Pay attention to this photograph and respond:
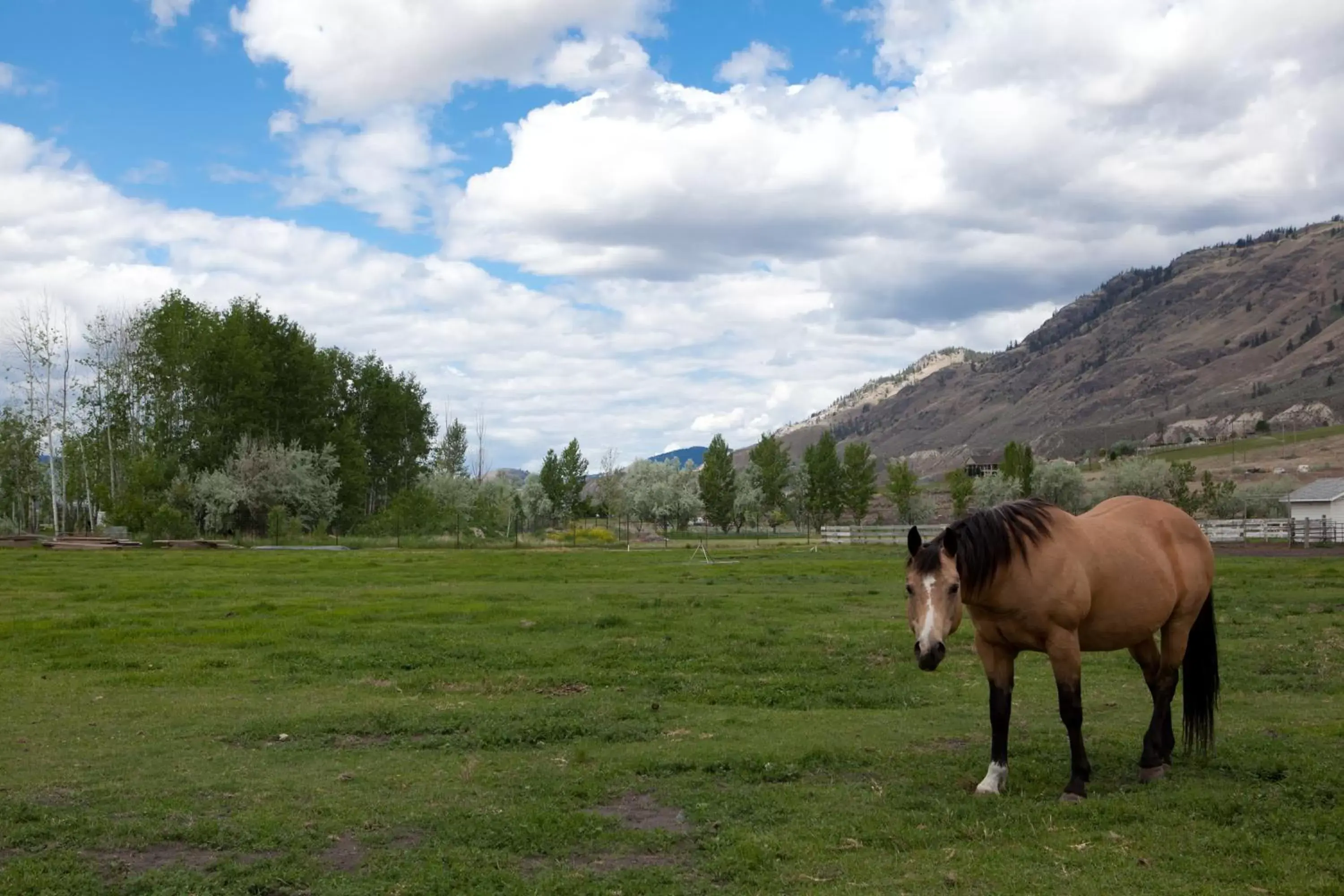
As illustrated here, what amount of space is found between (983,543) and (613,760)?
14.1 feet

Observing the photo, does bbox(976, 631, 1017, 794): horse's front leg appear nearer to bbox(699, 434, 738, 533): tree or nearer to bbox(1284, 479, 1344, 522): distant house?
bbox(1284, 479, 1344, 522): distant house

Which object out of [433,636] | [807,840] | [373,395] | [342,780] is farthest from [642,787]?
[373,395]

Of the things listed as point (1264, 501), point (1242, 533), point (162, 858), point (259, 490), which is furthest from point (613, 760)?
point (1264, 501)

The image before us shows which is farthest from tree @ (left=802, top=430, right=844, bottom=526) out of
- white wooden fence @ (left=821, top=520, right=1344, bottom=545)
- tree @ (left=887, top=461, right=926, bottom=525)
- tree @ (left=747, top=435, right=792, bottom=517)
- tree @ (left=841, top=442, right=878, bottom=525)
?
white wooden fence @ (left=821, top=520, right=1344, bottom=545)

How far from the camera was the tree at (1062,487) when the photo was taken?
10056cm

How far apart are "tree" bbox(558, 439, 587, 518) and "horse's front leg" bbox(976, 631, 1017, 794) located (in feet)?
306

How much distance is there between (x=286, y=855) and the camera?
6.86m

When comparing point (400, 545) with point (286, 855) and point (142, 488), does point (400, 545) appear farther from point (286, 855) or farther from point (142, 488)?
point (286, 855)

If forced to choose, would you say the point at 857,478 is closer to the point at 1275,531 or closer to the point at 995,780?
the point at 1275,531

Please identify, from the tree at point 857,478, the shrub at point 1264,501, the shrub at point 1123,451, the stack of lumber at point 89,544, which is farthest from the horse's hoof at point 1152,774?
the shrub at point 1123,451

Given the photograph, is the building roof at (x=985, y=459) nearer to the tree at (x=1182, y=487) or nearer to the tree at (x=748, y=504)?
the tree at (x=748, y=504)

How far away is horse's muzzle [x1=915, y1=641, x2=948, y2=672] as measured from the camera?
741 centimetres

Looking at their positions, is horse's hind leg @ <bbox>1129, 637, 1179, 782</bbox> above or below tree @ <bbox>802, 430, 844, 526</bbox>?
below

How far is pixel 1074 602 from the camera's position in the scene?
8344mm
